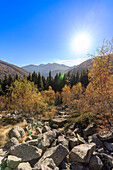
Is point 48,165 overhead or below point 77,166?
overhead

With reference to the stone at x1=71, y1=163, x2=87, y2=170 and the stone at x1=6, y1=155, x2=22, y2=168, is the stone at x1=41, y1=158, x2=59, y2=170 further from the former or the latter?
the stone at x1=6, y1=155, x2=22, y2=168

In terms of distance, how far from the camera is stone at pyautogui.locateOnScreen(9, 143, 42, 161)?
5391 mm

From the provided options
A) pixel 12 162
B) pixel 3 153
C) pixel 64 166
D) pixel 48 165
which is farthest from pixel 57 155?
pixel 3 153

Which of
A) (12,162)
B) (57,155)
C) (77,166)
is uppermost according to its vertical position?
(12,162)

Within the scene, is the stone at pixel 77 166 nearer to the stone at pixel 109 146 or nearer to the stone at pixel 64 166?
the stone at pixel 64 166

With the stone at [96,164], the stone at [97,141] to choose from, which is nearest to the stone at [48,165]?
the stone at [96,164]

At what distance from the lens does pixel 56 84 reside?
58656 millimetres

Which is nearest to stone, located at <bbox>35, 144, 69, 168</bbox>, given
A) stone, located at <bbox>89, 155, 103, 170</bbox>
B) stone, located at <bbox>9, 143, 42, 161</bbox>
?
stone, located at <bbox>9, 143, 42, 161</bbox>

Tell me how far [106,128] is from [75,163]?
15.1 feet

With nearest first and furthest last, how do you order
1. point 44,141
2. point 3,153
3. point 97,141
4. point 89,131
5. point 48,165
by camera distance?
point 48,165 < point 3,153 < point 44,141 < point 97,141 < point 89,131

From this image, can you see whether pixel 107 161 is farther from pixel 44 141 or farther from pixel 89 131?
pixel 44 141

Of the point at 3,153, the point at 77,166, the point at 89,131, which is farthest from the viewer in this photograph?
the point at 89,131

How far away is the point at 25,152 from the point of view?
5.54 meters

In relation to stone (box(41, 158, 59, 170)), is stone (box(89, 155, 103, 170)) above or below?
below
